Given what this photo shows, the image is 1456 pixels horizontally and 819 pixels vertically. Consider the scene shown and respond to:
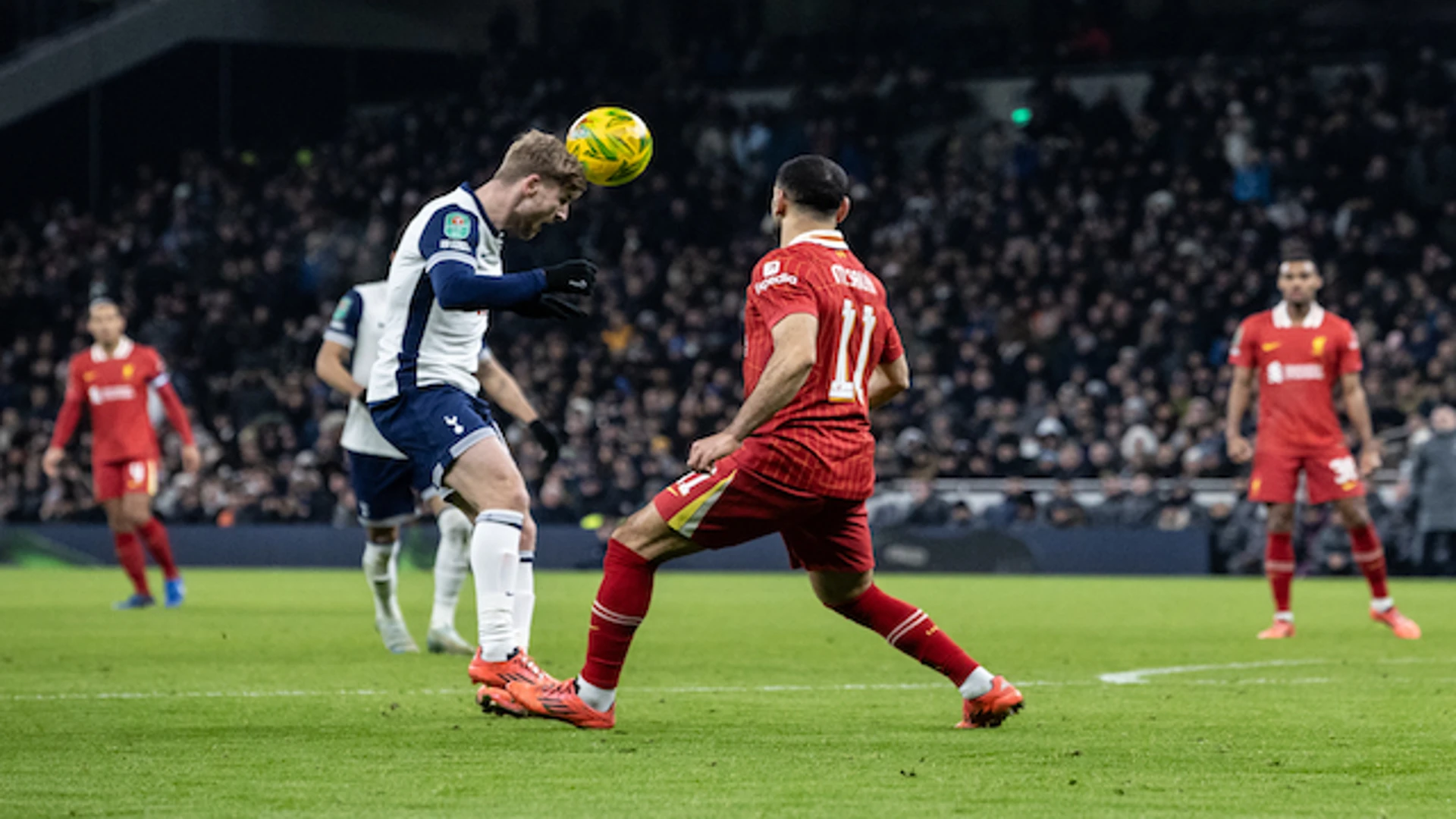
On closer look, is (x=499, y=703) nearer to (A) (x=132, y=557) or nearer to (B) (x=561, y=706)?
(B) (x=561, y=706)

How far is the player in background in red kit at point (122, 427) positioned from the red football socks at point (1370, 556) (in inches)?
317

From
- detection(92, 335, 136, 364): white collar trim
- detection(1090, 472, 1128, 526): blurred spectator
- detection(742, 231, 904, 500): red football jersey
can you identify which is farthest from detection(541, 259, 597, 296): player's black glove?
detection(1090, 472, 1128, 526): blurred spectator

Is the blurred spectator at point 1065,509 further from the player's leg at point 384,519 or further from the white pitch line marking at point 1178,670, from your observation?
the player's leg at point 384,519

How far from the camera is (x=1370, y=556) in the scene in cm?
1198

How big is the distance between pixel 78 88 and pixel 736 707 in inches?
1110

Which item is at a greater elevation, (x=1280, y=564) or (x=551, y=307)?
(x=551, y=307)

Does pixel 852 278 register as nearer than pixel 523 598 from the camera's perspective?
Yes

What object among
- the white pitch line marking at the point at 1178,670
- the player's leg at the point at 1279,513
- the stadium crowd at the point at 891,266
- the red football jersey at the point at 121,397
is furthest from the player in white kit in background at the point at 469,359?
the stadium crowd at the point at 891,266

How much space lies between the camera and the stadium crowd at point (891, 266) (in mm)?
23109

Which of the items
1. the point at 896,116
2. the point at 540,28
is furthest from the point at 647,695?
the point at 540,28

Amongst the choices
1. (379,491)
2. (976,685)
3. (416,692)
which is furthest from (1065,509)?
(976,685)

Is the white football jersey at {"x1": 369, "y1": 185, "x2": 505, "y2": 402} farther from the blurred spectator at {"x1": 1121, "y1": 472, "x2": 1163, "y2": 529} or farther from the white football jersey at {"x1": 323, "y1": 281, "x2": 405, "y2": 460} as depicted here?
the blurred spectator at {"x1": 1121, "y1": 472, "x2": 1163, "y2": 529}

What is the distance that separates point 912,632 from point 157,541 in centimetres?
949

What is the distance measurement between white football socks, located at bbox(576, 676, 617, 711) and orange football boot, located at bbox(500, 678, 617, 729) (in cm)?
1
